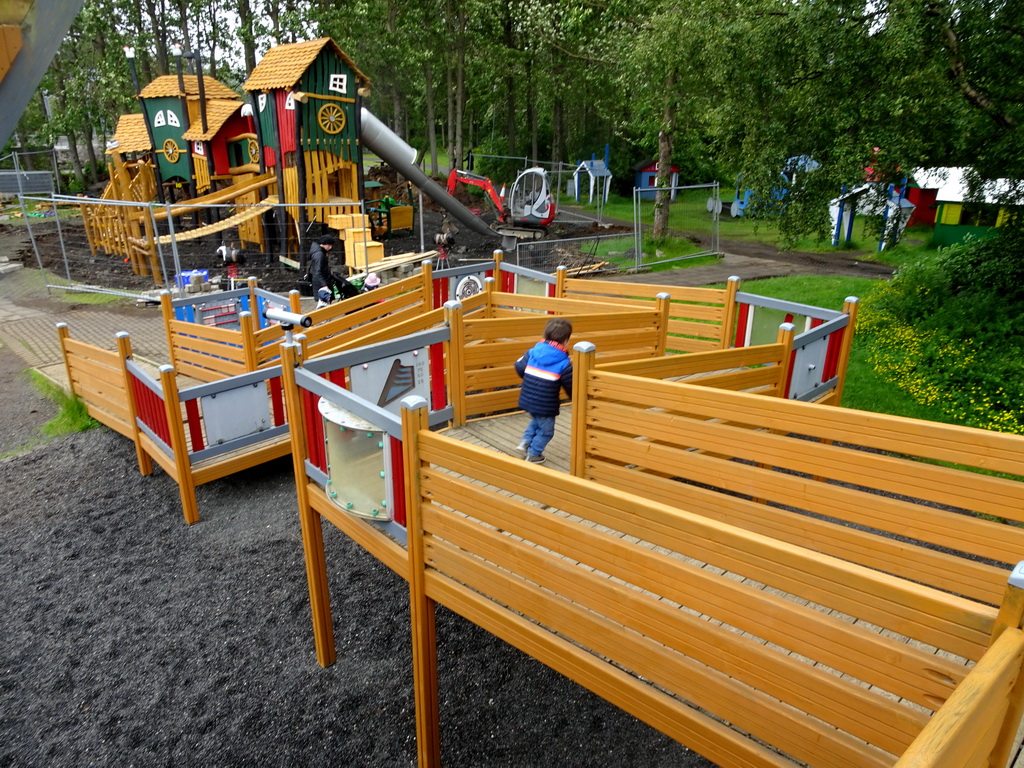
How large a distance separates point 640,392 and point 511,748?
2.49 meters

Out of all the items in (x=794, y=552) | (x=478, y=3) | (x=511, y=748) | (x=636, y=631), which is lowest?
(x=511, y=748)

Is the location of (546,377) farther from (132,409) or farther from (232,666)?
(132,409)

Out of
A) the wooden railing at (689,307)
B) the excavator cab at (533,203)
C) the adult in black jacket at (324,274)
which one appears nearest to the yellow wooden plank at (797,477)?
the wooden railing at (689,307)

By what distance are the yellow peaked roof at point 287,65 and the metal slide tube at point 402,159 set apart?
11.4 ft

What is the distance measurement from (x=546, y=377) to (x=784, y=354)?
2.38 m

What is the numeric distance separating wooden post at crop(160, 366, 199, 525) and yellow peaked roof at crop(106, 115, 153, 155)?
1964 centimetres

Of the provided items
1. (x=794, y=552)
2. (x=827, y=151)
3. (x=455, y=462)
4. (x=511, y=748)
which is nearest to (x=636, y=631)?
(x=794, y=552)

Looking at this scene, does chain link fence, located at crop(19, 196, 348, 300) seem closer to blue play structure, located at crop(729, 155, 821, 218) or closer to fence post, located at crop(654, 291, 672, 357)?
blue play structure, located at crop(729, 155, 821, 218)

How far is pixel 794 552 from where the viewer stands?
7.72ft

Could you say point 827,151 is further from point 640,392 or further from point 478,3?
point 478,3

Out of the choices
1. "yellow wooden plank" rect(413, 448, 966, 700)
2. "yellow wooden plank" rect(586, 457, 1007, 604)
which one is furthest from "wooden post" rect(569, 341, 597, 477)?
"yellow wooden plank" rect(413, 448, 966, 700)

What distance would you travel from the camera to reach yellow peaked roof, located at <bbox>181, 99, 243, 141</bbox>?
21.0 meters

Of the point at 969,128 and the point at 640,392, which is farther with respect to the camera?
the point at 969,128

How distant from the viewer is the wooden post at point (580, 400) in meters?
4.70
